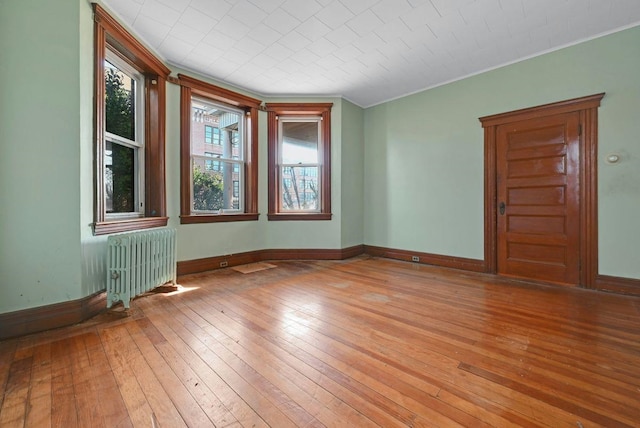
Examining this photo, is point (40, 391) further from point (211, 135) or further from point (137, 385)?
point (211, 135)

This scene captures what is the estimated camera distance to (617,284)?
281 centimetres

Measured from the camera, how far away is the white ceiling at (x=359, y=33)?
2449mm

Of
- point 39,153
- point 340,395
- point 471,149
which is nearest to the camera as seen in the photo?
point 340,395

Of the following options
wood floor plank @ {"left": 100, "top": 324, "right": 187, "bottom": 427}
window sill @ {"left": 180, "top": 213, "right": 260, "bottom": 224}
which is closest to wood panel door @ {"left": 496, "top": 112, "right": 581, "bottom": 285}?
window sill @ {"left": 180, "top": 213, "right": 260, "bottom": 224}

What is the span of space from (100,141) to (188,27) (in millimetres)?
1492

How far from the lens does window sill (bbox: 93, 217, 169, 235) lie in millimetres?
2381

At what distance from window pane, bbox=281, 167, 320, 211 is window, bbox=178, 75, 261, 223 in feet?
1.85

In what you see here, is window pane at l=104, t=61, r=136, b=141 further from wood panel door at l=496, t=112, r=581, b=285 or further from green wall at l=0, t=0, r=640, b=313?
wood panel door at l=496, t=112, r=581, b=285

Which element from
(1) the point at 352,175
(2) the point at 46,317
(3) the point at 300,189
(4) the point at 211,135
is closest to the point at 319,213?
(3) the point at 300,189

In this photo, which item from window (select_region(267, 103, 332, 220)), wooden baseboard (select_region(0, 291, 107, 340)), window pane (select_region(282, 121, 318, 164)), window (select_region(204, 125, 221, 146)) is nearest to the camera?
wooden baseboard (select_region(0, 291, 107, 340))

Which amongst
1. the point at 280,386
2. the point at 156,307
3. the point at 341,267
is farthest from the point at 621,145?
the point at 156,307

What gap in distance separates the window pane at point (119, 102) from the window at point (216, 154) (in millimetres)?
580

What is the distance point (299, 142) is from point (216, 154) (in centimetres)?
145

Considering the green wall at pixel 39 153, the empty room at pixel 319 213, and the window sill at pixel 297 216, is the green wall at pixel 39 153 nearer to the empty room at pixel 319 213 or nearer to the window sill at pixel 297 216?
the empty room at pixel 319 213
